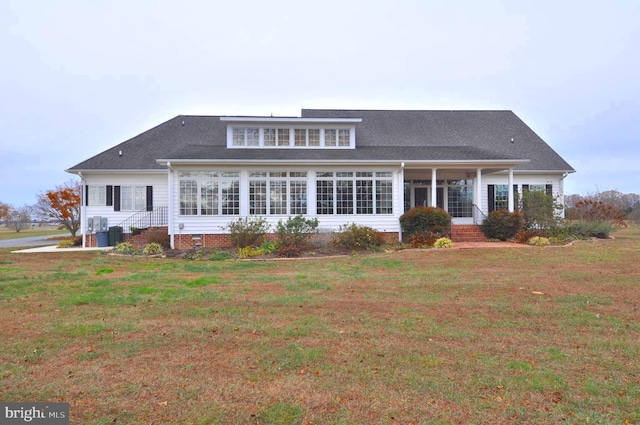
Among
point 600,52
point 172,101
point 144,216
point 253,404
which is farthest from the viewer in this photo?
point 172,101

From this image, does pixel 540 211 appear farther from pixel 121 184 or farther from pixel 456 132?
pixel 121 184

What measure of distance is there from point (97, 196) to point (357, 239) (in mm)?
13435

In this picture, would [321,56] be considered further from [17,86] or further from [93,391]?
[93,391]

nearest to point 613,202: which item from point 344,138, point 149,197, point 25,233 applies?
point 344,138

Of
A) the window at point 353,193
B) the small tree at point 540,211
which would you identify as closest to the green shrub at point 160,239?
the window at point 353,193

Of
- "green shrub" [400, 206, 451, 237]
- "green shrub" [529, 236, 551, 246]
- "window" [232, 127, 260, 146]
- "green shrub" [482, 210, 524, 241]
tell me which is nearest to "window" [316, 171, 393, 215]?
"green shrub" [400, 206, 451, 237]

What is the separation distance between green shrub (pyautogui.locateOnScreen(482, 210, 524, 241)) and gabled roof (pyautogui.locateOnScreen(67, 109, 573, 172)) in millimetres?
2339

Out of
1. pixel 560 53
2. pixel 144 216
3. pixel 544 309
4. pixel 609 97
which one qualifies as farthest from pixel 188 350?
pixel 609 97

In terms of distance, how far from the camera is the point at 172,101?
26609mm

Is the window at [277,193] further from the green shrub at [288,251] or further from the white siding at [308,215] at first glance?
the green shrub at [288,251]

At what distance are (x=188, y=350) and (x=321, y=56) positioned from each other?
18.0 metres

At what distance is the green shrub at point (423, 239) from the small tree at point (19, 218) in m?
44.0

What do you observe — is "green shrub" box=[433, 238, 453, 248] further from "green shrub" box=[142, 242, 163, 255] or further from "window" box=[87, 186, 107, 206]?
"window" box=[87, 186, 107, 206]

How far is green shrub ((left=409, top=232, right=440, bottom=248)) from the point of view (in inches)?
581
